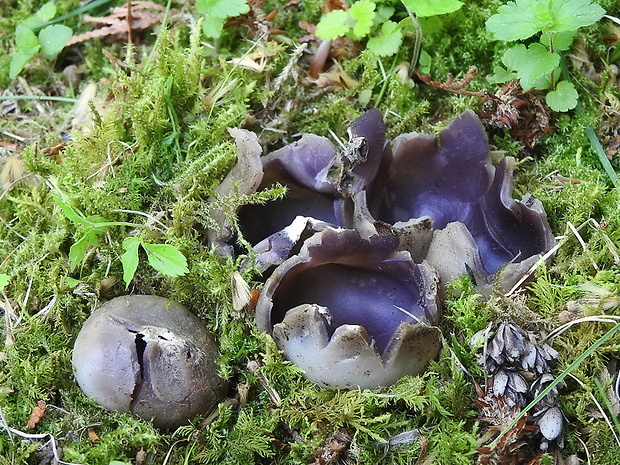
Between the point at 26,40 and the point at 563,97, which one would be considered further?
the point at 26,40

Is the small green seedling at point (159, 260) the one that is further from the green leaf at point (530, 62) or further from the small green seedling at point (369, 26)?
the green leaf at point (530, 62)

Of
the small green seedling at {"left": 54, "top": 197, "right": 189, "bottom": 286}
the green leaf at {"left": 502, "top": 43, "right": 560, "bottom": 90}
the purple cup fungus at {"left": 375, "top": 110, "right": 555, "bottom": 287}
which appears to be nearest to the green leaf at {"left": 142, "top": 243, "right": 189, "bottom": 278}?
the small green seedling at {"left": 54, "top": 197, "right": 189, "bottom": 286}

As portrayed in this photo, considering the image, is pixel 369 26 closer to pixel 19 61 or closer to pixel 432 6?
pixel 432 6

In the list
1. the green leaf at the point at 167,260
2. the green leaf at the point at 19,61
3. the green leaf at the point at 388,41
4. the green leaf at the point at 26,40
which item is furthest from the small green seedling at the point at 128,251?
the green leaf at the point at 388,41

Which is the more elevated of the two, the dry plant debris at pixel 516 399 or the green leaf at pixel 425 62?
the green leaf at pixel 425 62

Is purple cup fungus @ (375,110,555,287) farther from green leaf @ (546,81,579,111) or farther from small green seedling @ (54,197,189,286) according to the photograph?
small green seedling @ (54,197,189,286)

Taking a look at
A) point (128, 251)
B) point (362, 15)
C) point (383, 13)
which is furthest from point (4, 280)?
point (383, 13)

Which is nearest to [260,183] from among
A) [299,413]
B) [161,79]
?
[161,79]
